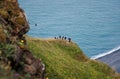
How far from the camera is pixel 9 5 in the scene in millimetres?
24266

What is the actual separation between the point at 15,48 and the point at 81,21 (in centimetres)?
14156

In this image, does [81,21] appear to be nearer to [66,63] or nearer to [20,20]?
[66,63]

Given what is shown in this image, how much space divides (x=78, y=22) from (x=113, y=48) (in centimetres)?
4369

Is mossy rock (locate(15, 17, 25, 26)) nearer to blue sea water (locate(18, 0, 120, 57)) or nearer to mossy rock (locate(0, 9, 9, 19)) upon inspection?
mossy rock (locate(0, 9, 9, 19))

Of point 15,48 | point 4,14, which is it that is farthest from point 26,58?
point 4,14

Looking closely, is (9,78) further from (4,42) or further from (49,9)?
(49,9)

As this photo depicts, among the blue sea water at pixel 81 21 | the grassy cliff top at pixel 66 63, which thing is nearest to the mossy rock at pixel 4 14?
the grassy cliff top at pixel 66 63

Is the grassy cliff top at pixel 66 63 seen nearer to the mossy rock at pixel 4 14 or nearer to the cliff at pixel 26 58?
the cliff at pixel 26 58

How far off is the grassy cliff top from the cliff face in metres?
17.0

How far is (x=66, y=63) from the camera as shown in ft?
161

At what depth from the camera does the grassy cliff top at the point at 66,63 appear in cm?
4361

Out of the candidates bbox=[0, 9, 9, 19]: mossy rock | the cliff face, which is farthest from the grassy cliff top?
bbox=[0, 9, 9, 19]: mossy rock

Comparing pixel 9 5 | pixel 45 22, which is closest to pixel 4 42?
pixel 9 5

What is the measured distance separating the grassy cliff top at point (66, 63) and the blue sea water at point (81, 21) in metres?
49.8
